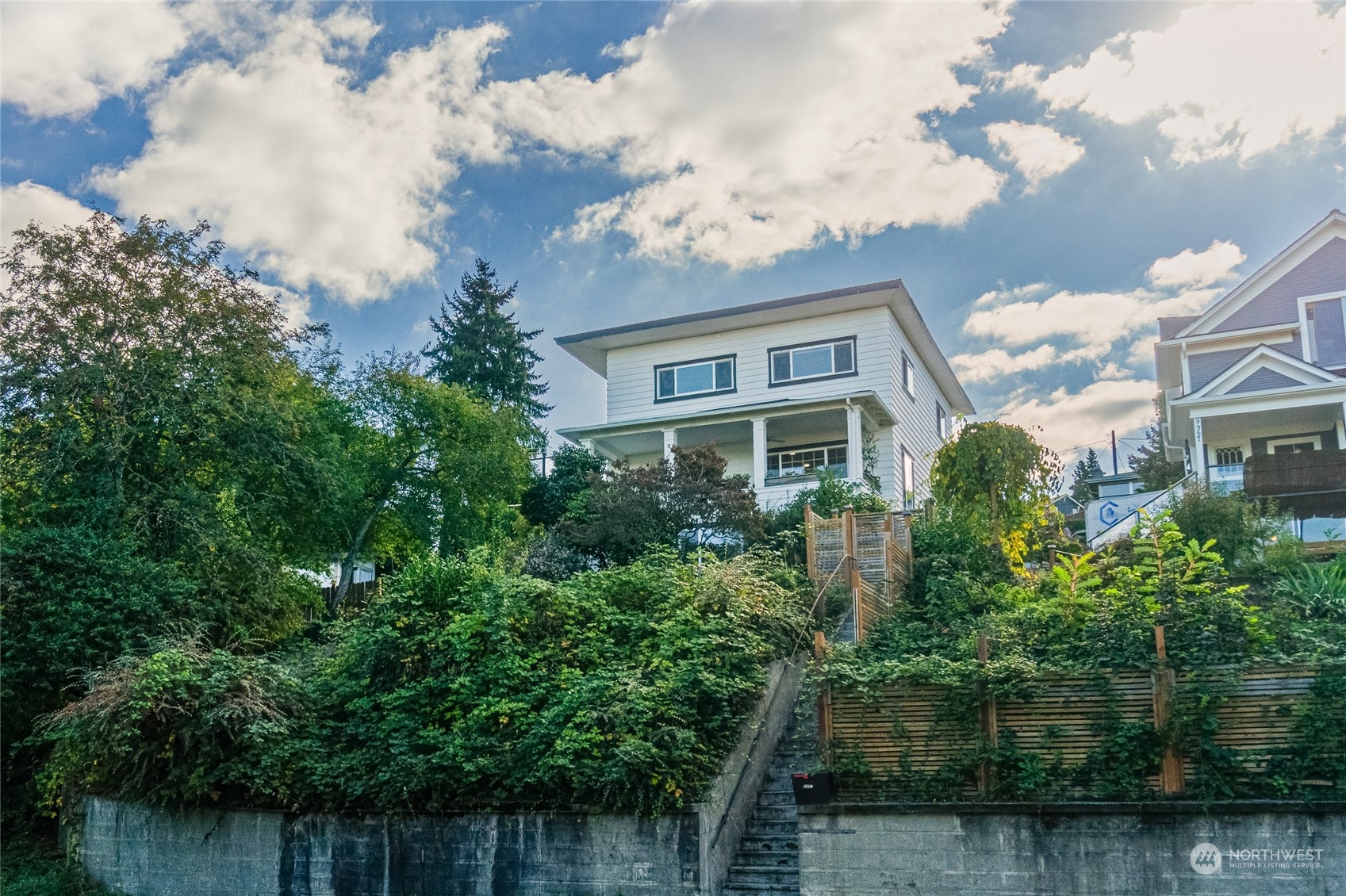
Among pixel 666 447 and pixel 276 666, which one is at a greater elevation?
pixel 666 447

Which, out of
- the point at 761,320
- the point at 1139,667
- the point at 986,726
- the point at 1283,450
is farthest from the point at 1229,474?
the point at 986,726

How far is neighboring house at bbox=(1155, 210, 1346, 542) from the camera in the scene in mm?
24434

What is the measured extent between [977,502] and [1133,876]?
35.1 ft

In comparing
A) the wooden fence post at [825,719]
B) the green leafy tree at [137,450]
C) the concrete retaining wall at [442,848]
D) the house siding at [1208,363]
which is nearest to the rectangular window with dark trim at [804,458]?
the house siding at [1208,363]

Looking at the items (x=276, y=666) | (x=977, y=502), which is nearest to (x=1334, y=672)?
(x=977, y=502)

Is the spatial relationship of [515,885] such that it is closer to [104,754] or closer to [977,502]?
[104,754]

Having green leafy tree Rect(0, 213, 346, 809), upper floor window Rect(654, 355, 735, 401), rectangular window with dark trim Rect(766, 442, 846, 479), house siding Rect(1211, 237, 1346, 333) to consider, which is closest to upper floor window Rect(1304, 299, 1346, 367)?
house siding Rect(1211, 237, 1346, 333)

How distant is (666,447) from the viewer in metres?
27.5

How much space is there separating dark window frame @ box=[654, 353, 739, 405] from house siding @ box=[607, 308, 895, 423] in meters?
0.05

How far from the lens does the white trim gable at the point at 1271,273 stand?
85.1ft

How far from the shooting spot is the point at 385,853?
13195 millimetres

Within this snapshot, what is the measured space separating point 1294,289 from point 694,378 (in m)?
14.8

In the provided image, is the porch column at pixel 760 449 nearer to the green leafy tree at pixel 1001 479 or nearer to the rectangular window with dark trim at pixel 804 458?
the rectangular window with dark trim at pixel 804 458

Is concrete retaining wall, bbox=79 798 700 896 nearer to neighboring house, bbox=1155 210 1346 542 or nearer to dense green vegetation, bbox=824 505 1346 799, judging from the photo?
dense green vegetation, bbox=824 505 1346 799
